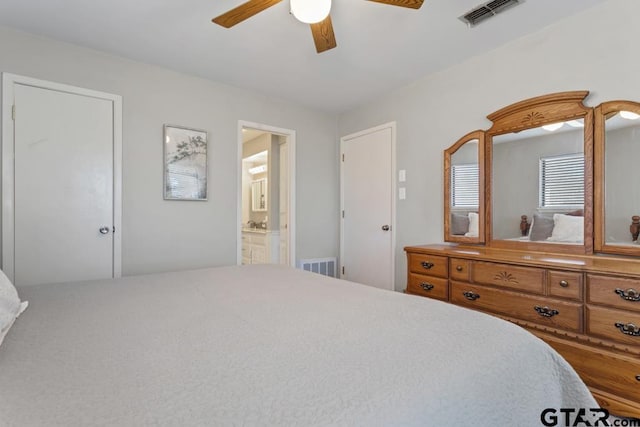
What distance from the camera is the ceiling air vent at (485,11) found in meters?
2.02

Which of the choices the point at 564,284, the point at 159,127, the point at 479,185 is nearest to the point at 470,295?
the point at 564,284

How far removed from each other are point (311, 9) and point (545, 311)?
2.10 meters

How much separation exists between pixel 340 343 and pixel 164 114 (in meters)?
2.88

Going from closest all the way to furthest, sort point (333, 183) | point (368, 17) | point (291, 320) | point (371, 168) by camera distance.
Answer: point (291, 320) < point (368, 17) < point (371, 168) < point (333, 183)

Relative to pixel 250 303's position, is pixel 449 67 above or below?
above

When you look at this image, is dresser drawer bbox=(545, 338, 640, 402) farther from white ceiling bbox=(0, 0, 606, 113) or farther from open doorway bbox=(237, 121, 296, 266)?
open doorway bbox=(237, 121, 296, 266)

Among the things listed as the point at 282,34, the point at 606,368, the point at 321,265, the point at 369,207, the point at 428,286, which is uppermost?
the point at 282,34

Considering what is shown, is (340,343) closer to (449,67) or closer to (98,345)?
(98,345)

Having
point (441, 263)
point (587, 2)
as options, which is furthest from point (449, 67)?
point (441, 263)

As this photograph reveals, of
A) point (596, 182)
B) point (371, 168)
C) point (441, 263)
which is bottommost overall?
point (441, 263)

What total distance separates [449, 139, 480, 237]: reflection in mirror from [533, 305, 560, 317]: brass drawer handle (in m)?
0.87

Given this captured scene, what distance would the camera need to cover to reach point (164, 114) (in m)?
2.96

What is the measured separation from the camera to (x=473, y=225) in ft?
8.79

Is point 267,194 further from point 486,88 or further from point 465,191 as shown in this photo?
point 486,88
